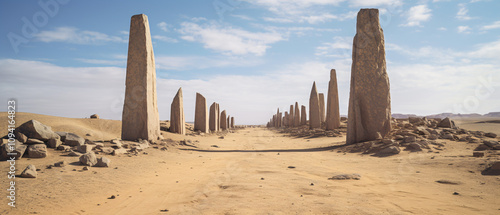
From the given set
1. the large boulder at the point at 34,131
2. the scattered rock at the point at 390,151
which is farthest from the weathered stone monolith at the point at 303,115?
the large boulder at the point at 34,131

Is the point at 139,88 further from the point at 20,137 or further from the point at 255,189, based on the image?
the point at 255,189

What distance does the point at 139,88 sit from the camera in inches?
435

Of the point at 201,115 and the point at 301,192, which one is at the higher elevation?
the point at 201,115

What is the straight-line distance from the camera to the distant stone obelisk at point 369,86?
11039 mm

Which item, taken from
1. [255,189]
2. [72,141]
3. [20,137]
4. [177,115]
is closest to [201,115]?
[177,115]

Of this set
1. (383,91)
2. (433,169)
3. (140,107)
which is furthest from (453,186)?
(140,107)

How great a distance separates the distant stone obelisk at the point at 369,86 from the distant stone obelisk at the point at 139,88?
8.10 metres

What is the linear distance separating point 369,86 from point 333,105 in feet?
30.3

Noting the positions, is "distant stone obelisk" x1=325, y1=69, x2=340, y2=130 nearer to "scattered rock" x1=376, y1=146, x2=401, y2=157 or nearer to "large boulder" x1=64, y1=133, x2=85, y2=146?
"scattered rock" x1=376, y1=146, x2=401, y2=157

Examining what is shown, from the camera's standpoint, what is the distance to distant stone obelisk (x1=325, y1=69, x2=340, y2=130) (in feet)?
66.2

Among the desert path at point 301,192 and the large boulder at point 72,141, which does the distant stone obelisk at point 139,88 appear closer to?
the large boulder at point 72,141

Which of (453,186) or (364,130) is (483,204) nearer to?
(453,186)

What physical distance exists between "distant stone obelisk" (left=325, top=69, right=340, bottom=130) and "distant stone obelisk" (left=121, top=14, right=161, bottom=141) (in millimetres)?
12929

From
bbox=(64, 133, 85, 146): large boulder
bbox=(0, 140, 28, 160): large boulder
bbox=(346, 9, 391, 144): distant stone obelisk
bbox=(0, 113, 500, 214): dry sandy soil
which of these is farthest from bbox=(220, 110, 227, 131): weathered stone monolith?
bbox=(0, 140, 28, 160): large boulder
